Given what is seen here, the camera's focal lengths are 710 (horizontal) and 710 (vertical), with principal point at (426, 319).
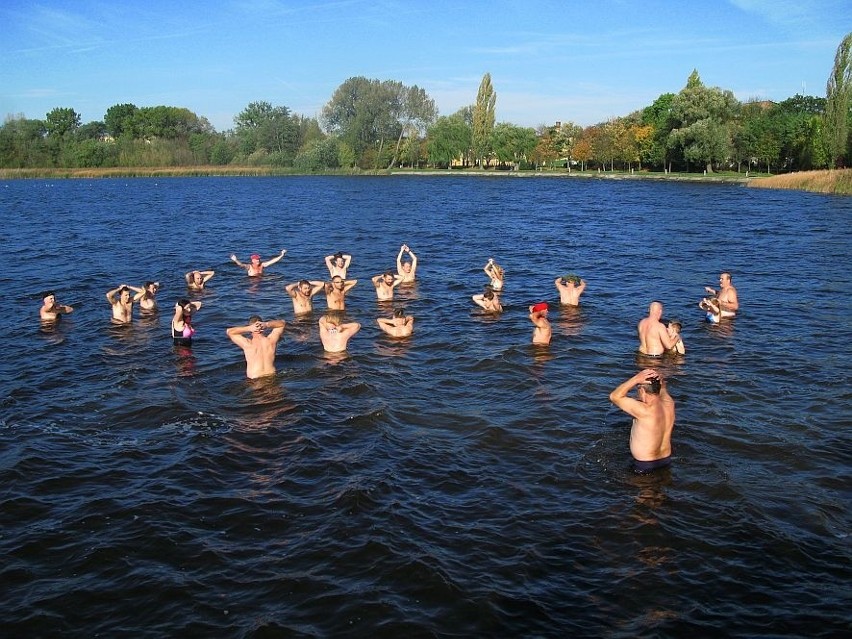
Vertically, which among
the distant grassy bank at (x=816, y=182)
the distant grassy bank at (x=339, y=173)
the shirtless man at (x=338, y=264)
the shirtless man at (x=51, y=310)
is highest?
the distant grassy bank at (x=339, y=173)

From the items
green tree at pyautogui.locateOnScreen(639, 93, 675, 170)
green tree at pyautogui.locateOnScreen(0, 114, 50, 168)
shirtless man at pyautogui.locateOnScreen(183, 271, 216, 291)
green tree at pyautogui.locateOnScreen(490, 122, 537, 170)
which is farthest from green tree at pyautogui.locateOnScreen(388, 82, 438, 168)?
shirtless man at pyautogui.locateOnScreen(183, 271, 216, 291)

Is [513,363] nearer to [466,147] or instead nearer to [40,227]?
[40,227]

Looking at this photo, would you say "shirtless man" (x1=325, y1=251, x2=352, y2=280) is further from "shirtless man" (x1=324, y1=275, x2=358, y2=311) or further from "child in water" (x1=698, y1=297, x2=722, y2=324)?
"child in water" (x1=698, y1=297, x2=722, y2=324)

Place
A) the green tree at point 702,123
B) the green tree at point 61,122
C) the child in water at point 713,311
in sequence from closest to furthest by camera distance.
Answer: the child in water at point 713,311, the green tree at point 702,123, the green tree at point 61,122

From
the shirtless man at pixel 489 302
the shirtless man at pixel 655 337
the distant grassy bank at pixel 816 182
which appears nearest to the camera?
the shirtless man at pixel 655 337

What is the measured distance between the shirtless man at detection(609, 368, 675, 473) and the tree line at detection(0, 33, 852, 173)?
83.4m

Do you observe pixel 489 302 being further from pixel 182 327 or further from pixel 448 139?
pixel 448 139

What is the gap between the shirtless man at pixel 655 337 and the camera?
1648 centimetres

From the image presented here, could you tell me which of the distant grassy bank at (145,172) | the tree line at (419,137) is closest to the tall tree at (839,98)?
the tree line at (419,137)

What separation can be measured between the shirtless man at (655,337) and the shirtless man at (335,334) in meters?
6.77

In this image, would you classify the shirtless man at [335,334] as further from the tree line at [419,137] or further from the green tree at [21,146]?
the green tree at [21,146]

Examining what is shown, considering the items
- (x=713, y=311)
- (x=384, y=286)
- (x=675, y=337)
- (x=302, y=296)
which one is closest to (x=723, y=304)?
(x=713, y=311)

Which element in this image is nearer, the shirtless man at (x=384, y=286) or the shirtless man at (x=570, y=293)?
the shirtless man at (x=570, y=293)

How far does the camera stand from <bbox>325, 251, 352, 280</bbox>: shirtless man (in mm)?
23688
